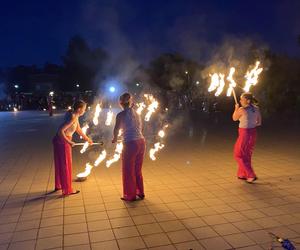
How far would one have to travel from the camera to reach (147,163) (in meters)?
9.05

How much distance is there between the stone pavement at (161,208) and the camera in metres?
4.46

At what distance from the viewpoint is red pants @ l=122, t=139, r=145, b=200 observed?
582 centimetres

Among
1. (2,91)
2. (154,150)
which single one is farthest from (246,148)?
(2,91)

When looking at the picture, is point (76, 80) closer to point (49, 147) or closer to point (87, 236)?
point (49, 147)

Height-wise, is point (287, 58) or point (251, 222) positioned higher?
point (287, 58)

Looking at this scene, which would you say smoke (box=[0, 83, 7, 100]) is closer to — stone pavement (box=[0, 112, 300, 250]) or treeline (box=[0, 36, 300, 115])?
treeline (box=[0, 36, 300, 115])

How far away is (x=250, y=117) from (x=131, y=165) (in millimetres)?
2664

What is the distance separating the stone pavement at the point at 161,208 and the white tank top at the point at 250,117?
3.81ft

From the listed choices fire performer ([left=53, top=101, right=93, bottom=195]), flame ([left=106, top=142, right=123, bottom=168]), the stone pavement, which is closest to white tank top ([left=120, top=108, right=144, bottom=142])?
flame ([left=106, top=142, right=123, bottom=168])

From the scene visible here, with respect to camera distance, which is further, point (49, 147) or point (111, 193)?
point (49, 147)

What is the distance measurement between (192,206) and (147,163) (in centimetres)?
352

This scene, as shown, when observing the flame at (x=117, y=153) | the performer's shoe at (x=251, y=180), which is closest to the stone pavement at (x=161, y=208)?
the performer's shoe at (x=251, y=180)

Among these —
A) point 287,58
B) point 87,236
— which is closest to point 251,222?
point 87,236

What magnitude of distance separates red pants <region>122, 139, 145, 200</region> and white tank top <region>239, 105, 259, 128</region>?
229 centimetres
